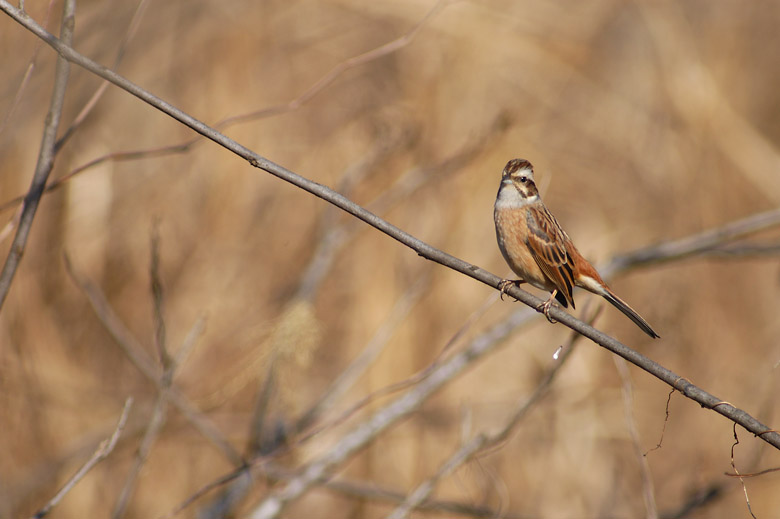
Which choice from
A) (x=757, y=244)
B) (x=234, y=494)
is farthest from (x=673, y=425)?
(x=234, y=494)

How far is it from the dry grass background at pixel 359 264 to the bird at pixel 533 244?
42 cm

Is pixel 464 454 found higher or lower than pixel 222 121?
lower

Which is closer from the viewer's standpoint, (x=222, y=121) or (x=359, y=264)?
(x=222, y=121)

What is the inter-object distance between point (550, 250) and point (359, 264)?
113 inches

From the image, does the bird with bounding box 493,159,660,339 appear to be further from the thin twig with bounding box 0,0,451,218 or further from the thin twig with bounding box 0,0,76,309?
the thin twig with bounding box 0,0,76,309

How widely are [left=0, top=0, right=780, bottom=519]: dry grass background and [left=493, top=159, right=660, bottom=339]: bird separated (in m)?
0.42

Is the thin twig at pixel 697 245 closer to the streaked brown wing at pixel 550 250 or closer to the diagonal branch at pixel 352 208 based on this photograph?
the streaked brown wing at pixel 550 250

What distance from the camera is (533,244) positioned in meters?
4.02

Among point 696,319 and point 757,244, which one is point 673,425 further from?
point 757,244

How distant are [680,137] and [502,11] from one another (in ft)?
9.08

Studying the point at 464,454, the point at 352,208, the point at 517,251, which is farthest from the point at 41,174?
the point at 517,251

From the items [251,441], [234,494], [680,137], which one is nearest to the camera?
[234,494]

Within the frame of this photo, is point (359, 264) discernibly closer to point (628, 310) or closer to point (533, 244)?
point (533, 244)

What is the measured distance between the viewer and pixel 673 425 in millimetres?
7465
